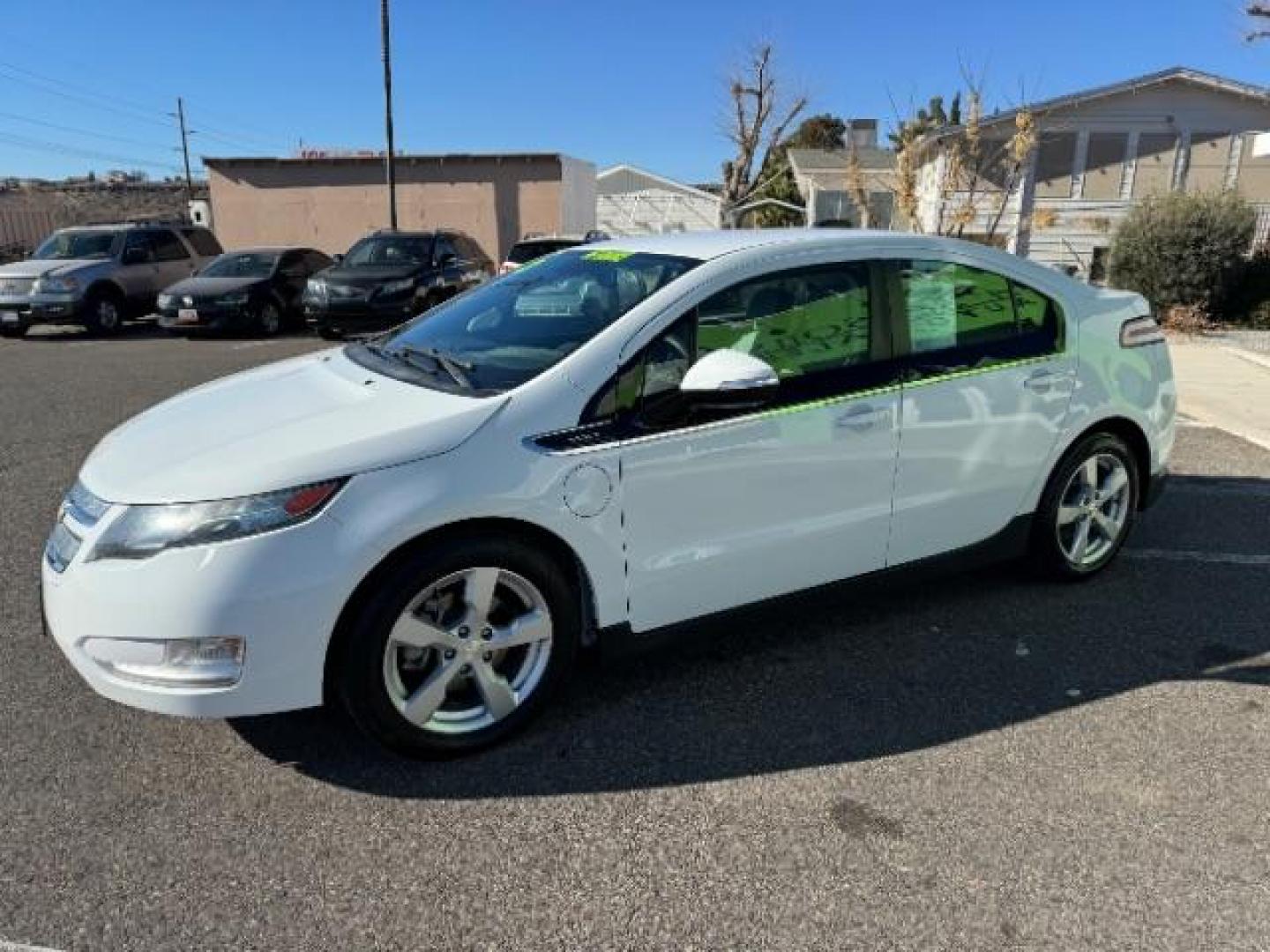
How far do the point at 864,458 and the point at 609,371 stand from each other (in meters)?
1.03

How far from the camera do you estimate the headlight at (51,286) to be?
14.6m

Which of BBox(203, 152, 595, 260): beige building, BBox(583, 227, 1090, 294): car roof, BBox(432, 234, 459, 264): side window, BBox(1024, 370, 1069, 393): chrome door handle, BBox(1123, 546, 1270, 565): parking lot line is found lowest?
BBox(1123, 546, 1270, 565): parking lot line

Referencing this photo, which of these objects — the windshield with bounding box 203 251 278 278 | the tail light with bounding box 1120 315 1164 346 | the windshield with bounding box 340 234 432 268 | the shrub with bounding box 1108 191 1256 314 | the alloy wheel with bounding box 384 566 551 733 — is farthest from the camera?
the windshield with bounding box 203 251 278 278

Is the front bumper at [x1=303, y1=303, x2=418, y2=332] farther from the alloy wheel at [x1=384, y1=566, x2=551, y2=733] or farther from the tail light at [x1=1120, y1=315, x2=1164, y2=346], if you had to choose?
the alloy wheel at [x1=384, y1=566, x2=551, y2=733]

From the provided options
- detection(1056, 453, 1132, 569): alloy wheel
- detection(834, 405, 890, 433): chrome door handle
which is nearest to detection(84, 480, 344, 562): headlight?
detection(834, 405, 890, 433): chrome door handle

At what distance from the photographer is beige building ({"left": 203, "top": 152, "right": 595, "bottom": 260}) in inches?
1120

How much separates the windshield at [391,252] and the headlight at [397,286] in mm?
514

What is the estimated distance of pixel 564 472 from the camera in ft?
9.63

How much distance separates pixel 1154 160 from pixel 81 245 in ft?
72.1

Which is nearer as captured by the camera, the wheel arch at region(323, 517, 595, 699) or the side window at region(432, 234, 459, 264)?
the wheel arch at region(323, 517, 595, 699)

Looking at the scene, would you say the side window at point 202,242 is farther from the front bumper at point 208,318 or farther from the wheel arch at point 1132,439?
the wheel arch at point 1132,439

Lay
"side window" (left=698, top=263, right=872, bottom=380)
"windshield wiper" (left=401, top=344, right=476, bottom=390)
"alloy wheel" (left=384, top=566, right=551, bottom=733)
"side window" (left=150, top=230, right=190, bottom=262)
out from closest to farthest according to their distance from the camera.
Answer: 1. "alloy wheel" (left=384, top=566, right=551, bottom=733)
2. "windshield wiper" (left=401, top=344, right=476, bottom=390)
3. "side window" (left=698, top=263, right=872, bottom=380)
4. "side window" (left=150, top=230, right=190, bottom=262)

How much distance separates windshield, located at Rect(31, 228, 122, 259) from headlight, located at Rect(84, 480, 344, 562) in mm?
15211

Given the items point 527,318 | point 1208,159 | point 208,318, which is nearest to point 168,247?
point 208,318
